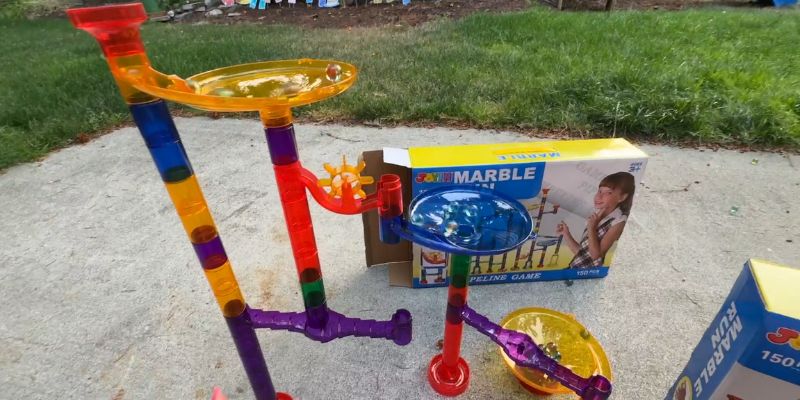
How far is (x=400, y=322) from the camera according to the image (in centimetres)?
79

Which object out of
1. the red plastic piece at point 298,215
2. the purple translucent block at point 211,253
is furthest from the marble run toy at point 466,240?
the purple translucent block at point 211,253

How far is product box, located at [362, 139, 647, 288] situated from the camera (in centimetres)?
99

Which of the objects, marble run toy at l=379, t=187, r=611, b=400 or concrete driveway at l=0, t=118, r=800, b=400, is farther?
concrete driveway at l=0, t=118, r=800, b=400

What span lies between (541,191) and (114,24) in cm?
87

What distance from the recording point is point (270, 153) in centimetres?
65

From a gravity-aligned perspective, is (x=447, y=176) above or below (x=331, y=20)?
above

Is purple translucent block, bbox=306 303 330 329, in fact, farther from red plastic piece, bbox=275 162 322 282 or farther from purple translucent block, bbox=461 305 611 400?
purple translucent block, bbox=461 305 611 400

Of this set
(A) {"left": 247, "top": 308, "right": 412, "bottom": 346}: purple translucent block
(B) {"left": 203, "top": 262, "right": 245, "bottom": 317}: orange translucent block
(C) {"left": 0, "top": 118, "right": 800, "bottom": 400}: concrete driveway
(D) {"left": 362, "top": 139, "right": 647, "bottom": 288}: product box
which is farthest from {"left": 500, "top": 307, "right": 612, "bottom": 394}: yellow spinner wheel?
(B) {"left": 203, "top": 262, "right": 245, "bottom": 317}: orange translucent block

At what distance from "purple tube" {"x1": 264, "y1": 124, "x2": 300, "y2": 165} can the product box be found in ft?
1.22

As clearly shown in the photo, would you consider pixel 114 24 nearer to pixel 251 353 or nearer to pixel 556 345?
pixel 251 353

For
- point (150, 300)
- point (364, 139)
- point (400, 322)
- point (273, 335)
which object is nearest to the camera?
point (400, 322)

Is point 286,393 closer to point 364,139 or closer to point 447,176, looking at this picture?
point 447,176

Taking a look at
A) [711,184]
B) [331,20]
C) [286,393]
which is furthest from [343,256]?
[331,20]

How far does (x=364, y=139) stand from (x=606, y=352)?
4.15 feet
